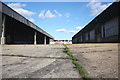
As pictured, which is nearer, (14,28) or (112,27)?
(112,27)

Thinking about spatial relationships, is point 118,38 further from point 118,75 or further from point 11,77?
point 11,77

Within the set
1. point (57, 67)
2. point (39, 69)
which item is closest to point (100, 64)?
point (57, 67)

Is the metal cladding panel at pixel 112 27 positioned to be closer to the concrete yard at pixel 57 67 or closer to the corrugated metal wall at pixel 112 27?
the corrugated metal wall at pixel 112 27

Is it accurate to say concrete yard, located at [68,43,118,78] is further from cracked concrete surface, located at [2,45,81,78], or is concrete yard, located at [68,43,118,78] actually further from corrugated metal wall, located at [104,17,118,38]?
corrugated metal wall, located at [104,17,118,38]

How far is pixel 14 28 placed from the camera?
18000mm

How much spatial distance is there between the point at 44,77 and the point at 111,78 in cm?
89

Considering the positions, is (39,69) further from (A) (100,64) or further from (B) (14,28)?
(B) (14,28)

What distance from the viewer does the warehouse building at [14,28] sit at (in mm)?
9369

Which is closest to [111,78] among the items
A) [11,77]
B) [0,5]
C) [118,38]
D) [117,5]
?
[11,77]

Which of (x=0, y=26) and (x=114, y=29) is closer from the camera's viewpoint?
(x=0, y=26)

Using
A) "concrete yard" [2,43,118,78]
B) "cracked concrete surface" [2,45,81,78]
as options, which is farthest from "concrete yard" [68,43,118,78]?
"cracked concrete surface" [2,45,81,78]

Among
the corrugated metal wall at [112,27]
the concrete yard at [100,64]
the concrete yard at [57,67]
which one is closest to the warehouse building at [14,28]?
the concrete yard at [57,67]

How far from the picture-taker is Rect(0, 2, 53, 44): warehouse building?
9.37 metres

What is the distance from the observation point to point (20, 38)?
20.9 m
